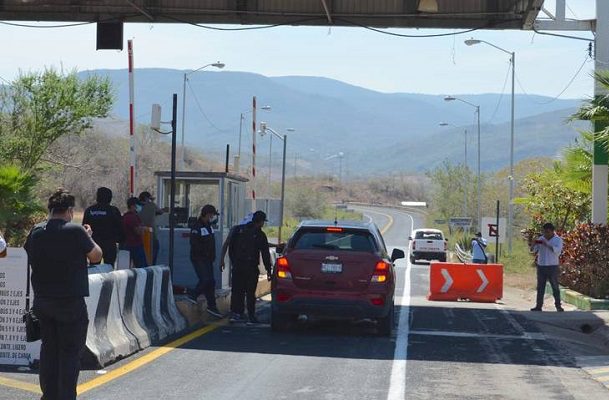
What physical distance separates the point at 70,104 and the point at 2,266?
1082 inches

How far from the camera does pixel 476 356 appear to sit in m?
14.0

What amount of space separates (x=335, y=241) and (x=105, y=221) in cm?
330

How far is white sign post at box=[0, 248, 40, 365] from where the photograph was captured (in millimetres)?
11711

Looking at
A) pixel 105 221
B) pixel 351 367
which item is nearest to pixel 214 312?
pixel 105 221

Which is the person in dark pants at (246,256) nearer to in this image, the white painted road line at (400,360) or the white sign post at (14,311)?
the white painted road line at (400,360)

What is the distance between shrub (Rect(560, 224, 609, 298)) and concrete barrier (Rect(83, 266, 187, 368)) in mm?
10279

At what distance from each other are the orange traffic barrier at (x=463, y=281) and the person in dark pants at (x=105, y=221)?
12287 mm

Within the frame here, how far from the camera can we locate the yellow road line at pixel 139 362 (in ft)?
35.7

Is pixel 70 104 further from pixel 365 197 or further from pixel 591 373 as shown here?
pixel 365 197

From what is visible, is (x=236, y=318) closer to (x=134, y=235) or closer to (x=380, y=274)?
(x=134, y=235)

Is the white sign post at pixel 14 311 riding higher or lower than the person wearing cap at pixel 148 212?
lower

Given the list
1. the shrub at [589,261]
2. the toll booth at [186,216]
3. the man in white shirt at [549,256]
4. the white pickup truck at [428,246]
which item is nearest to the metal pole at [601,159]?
the shrub at [589,261]

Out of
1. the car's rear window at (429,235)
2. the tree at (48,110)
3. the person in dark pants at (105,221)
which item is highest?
the tree at (48,110)

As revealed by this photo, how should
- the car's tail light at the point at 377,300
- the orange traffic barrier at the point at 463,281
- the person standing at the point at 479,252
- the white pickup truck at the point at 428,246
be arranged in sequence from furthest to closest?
the white pickup truck at the point at 428,246 < the person standing at the point at 479,252 < the orange traffic barrier at the point at 463,281 < the car's tail light at the point at 377,300
